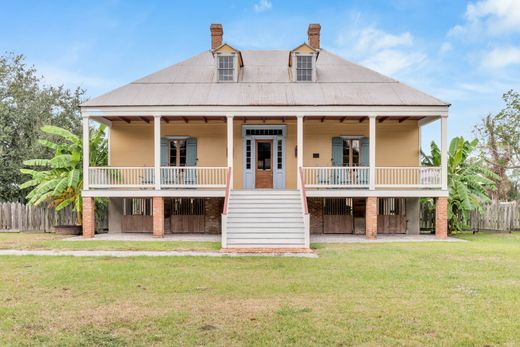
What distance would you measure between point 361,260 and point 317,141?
31.7 ft

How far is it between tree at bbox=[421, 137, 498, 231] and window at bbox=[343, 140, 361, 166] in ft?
10.4

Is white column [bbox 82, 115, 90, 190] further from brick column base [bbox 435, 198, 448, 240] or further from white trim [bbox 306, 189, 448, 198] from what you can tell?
brick column base [bbox 435, 198, 448, 240]

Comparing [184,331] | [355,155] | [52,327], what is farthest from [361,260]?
[355,155]

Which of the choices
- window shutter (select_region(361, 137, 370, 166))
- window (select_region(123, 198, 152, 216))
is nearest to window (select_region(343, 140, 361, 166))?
window shutter (select_region(361, 137, 370, 166))

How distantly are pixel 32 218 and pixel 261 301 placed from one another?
17632 mm

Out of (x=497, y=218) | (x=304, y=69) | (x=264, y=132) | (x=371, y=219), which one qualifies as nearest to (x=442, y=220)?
(x=371, y=219)

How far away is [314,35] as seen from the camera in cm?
2412

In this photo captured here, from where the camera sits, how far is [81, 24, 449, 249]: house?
61.0 feet

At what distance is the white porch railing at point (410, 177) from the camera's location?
1856 centimetres

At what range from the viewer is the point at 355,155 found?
21.1 meters

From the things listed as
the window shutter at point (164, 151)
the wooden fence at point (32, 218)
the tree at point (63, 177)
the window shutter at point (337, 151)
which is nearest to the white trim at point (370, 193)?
the window shutter at point (337, 151)

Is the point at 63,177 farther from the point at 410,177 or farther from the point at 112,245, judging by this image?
the point at 410,177

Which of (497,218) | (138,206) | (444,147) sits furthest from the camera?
(497,218)

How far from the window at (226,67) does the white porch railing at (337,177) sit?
5.60 m
